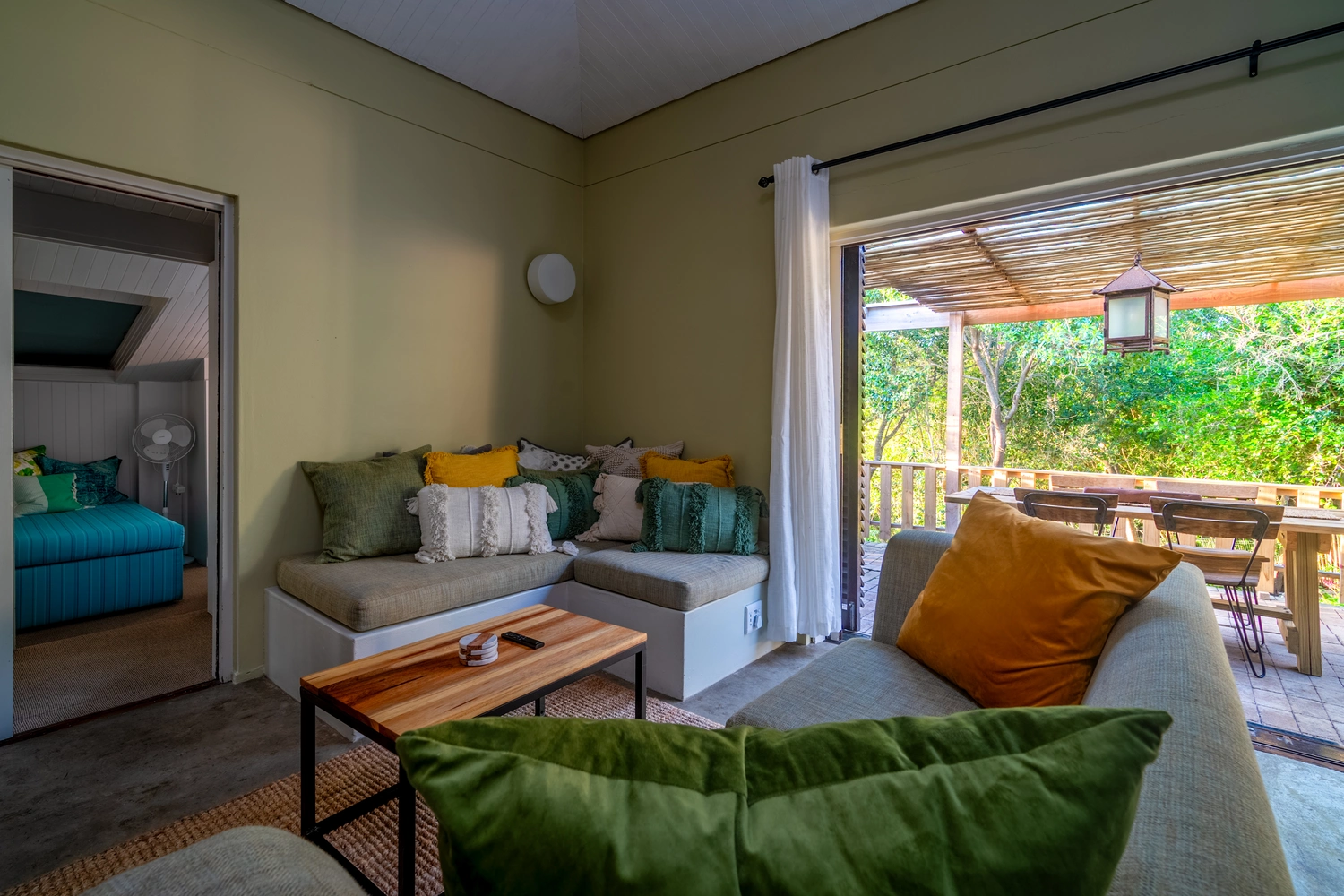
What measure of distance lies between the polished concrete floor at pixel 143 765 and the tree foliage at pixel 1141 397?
300 centimetres

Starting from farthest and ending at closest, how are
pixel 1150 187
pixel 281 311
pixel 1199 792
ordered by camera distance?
1. pixel 281 311
2. pixel 1150 187
3. pixel 1199 792

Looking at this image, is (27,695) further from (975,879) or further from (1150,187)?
(1150,187)

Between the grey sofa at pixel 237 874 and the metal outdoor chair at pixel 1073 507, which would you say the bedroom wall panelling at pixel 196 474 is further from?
the metal outdoor chair at pixel 1073 507

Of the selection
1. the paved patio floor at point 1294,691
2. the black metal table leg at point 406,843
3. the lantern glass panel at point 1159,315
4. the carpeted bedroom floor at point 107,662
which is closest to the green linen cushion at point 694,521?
the black metal table leg at point 406,843

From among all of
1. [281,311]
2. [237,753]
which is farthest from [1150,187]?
[237,753]

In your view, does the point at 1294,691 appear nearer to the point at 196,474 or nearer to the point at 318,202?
the point at 318,202

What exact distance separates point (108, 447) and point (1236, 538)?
6.62m

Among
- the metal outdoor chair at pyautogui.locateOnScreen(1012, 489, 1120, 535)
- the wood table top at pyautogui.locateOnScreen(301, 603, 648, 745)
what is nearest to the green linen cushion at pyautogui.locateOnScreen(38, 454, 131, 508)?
the wood table top at pyautogui.locateOnScreen(301, 603, 648, 745)

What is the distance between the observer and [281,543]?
290 centimetres

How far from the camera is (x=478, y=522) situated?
2.88m

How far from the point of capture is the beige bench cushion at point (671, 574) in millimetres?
2598

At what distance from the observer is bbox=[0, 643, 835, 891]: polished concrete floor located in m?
1.77

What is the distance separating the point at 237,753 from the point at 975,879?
2505 millimetres

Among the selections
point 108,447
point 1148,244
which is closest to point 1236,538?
point 1148,244
